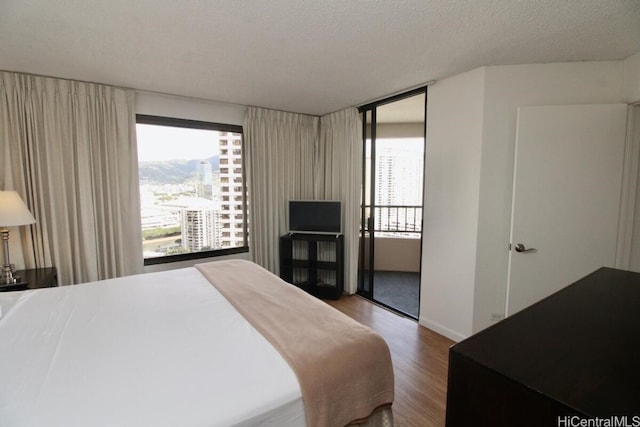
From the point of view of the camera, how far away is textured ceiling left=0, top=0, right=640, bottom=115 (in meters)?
1.66

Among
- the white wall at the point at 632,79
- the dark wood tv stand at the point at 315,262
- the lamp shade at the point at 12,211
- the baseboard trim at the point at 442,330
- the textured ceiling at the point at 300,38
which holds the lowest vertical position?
the baseboard trim at the point at 442,330

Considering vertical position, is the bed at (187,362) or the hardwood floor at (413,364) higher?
the bed at (187,362)

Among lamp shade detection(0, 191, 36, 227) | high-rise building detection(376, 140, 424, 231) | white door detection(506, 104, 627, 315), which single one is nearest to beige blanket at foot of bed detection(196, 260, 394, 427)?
white door detection(506, 104, 627, 315)

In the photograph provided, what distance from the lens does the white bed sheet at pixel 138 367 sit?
3.22ft

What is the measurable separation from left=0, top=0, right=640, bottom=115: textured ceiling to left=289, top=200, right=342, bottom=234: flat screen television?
1.65m

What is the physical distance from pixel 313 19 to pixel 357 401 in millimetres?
2165

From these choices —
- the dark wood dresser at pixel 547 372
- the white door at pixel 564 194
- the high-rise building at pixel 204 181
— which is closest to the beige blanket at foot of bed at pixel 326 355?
the dark wood dresser at pixel 547 372

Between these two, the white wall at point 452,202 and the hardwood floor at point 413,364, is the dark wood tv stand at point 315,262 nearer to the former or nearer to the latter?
the hardwood floor at point 413,364

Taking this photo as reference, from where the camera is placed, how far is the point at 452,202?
2.78 metres

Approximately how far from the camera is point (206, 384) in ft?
3.63

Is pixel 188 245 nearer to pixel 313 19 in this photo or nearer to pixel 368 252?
pixel 368 252

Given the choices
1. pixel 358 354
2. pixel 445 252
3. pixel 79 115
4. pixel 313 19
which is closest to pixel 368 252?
pixel 445 252

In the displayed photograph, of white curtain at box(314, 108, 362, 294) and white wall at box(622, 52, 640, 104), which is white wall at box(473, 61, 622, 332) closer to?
white wall at box(622, 52, 640, 104)

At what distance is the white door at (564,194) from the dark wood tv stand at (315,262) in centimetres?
205
